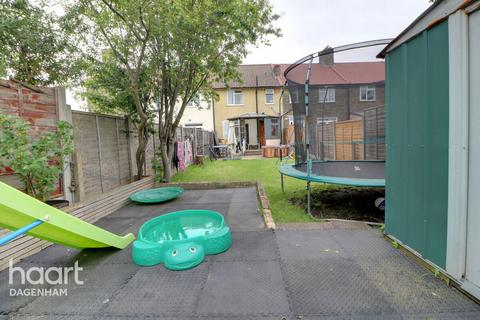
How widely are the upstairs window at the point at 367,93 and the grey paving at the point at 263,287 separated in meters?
3.56

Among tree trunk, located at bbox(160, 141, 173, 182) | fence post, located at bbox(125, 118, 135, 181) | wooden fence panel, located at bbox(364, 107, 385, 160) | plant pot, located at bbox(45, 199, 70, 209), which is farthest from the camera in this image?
tree trunk, located at bbox(160, 141, 173, 182)

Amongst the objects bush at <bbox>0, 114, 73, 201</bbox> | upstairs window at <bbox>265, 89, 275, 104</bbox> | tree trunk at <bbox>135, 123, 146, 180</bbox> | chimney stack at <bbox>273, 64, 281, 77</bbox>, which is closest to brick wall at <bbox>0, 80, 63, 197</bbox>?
bush at <bbox>0, 114, 73, 201</bbox>

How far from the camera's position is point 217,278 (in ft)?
→ 6.89

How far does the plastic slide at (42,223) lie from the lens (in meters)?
1.68

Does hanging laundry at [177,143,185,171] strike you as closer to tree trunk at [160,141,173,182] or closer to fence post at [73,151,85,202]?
tree trunk at [160,141,173,182]

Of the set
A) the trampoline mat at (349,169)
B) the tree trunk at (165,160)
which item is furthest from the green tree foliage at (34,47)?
the trampoline mat at (349,169)

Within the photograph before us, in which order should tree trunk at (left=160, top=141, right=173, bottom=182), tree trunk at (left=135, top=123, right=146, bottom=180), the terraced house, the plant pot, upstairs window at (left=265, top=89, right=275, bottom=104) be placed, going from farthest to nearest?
upstairs window at (left=265, top=89, right=275, bottom=104) < the terraced house < tree trunk at (left=160, top=141, right=173, bottom=182) < tree trunk at (left=135, top=123, right=146, bottom=180) < the plant pot

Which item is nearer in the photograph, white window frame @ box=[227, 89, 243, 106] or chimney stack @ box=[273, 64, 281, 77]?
white window frame @ box=[227, 89, 243, 106]

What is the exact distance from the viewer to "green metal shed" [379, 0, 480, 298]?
1709 mm

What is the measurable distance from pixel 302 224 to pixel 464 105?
2229 mm

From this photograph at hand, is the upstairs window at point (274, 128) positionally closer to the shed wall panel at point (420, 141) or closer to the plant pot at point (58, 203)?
the shed wall panel at point (420, 141)

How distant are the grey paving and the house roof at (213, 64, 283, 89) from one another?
16.0m

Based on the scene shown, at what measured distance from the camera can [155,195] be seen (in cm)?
513

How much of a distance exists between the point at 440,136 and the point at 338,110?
381cm
